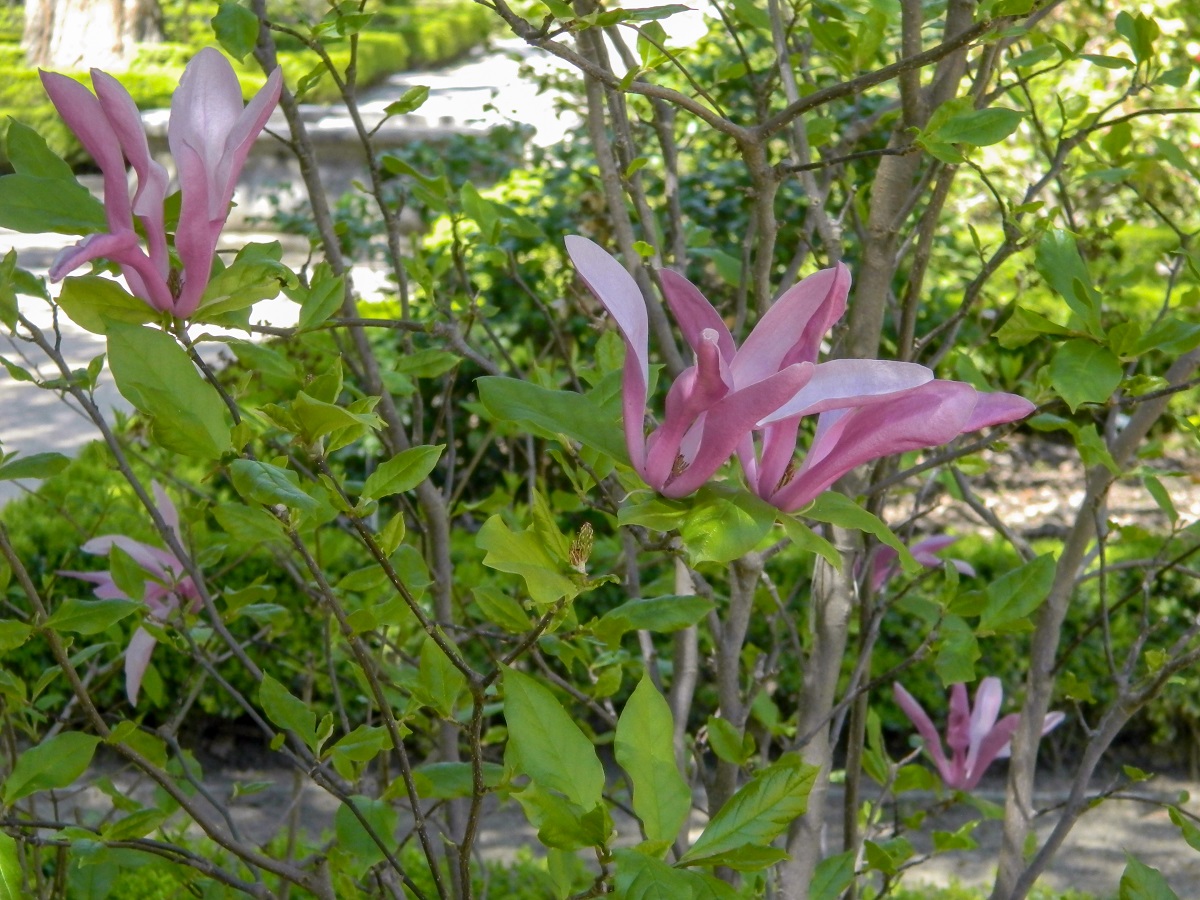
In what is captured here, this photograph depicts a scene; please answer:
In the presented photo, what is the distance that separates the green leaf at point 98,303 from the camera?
89cm

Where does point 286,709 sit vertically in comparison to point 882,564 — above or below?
above

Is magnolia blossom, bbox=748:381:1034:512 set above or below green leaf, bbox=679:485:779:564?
above

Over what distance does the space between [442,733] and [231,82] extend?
1156 millimetres

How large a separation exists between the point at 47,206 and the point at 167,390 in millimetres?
229

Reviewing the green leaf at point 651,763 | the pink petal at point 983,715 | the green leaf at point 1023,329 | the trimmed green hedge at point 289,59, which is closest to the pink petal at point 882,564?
the pink petal at point 983,715

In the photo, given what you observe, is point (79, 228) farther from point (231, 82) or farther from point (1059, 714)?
point (1059, 714)

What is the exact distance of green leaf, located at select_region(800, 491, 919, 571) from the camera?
0.83m

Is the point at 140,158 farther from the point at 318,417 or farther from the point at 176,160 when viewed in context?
the point at 318,417

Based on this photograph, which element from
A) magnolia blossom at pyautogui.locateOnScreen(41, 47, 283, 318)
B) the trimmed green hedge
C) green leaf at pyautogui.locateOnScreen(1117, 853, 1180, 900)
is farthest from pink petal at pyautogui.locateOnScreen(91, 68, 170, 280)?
the trimmed green hedge

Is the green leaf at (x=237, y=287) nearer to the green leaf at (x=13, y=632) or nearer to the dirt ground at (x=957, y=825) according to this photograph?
the green leaf at (x=13, y=632)

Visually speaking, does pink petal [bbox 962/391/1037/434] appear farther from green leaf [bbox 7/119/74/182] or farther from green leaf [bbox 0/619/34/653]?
green leaf [bbox 0/619/34/653]

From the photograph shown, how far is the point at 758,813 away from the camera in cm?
89

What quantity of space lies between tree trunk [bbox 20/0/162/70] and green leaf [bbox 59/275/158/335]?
17.7 m

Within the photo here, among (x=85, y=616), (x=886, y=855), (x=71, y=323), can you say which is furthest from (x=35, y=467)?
(x=71, y=323)
